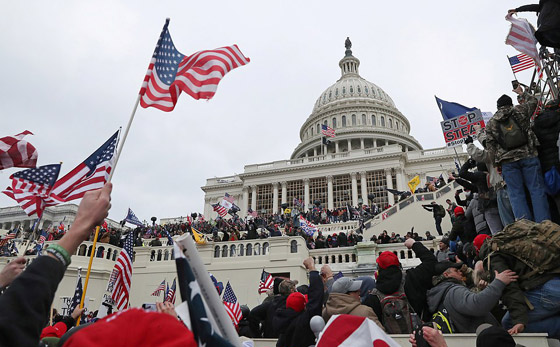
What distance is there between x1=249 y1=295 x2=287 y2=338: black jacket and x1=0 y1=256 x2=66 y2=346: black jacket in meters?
3.63

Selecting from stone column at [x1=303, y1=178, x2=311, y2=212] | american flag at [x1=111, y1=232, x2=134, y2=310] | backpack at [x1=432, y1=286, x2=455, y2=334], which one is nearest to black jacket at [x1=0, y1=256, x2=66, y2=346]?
backpack at [x1=432, y1=286, x2=455, y2=334]

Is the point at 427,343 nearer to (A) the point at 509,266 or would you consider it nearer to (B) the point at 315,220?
(A) the point at 509,266

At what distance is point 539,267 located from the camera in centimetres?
348

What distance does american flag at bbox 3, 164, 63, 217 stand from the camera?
739 cm

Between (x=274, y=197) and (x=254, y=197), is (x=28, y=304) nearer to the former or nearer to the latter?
(x=274, y=197)

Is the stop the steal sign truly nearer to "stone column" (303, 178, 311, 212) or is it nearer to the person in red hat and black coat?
the person in red hat and black coat

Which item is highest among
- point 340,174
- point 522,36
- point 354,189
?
point 340,174

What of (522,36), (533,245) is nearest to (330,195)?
(522,36)

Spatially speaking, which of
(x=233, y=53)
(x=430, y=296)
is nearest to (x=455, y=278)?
(x=430, y=296)

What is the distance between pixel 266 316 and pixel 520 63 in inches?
551

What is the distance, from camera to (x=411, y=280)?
4.09 m

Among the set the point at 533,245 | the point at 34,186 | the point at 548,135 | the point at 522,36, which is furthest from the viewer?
the point at 522,36

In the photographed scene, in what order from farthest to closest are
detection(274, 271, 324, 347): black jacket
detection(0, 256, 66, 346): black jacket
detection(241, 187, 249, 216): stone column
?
detection(241, 187, 249, 216): stone column
detection(274, 271, 324, 347): black jacket
detection(0, 256, 66, 346): black jacket

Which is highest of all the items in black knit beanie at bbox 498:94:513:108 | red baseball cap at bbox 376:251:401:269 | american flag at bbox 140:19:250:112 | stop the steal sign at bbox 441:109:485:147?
stop the steal sign at bbox 441:109:485:147
